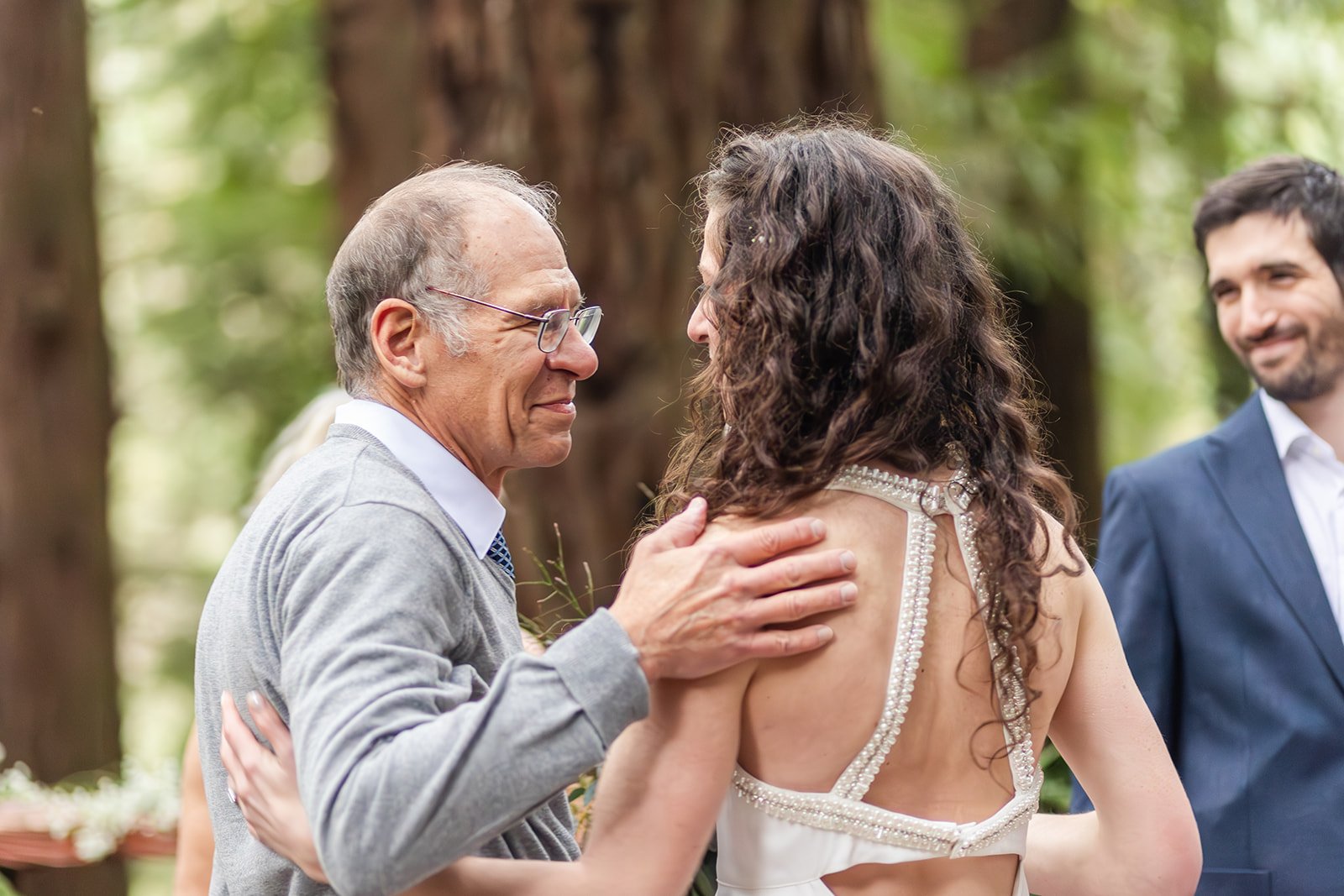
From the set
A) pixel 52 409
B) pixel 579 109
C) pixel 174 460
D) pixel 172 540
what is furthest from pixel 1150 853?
pixel 172 540

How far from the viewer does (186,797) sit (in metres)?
3.33

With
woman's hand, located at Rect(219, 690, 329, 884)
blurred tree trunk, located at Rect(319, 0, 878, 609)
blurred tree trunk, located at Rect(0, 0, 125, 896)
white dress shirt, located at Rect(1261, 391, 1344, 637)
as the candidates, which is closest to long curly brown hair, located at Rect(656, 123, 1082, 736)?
woman's hand, located at Rect(219, 690, 329, 884)

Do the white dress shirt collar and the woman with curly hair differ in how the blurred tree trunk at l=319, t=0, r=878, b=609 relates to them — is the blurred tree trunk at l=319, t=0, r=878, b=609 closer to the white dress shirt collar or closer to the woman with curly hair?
the white dress shirt collar

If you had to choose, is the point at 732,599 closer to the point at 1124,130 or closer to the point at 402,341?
the point at 402,341

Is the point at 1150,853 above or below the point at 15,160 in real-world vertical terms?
below

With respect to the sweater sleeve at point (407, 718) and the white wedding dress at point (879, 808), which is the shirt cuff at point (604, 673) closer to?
the sweater sleeve at point (407, 718)

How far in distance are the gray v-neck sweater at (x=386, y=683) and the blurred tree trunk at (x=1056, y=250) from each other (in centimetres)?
526

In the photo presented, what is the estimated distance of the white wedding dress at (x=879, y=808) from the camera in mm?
2053

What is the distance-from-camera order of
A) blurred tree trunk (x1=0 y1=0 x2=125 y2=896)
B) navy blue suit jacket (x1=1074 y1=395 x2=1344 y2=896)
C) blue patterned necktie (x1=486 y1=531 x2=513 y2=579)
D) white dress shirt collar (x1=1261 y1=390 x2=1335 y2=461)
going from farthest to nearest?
blurred tree trunk (x1=0 y1=0 x2=125 y2=896) < white dress shirt collar (x1=1261 y1=390 x2=1335 y2=461) < navy blue suit jacket (x1=1074 y1=395 x2=1344 y2=896) < blue patterned necktie (x1=486 y1=531 x2=513 y2=579)

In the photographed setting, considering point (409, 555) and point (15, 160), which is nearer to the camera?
point (409, 555)

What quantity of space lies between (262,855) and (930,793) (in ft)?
3.48

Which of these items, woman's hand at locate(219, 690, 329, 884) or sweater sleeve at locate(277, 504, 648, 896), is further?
woman's hand at locate(219, 690, 329, 884)

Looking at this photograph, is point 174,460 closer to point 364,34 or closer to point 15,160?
point 364,34

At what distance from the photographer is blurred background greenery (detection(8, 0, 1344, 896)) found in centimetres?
548
